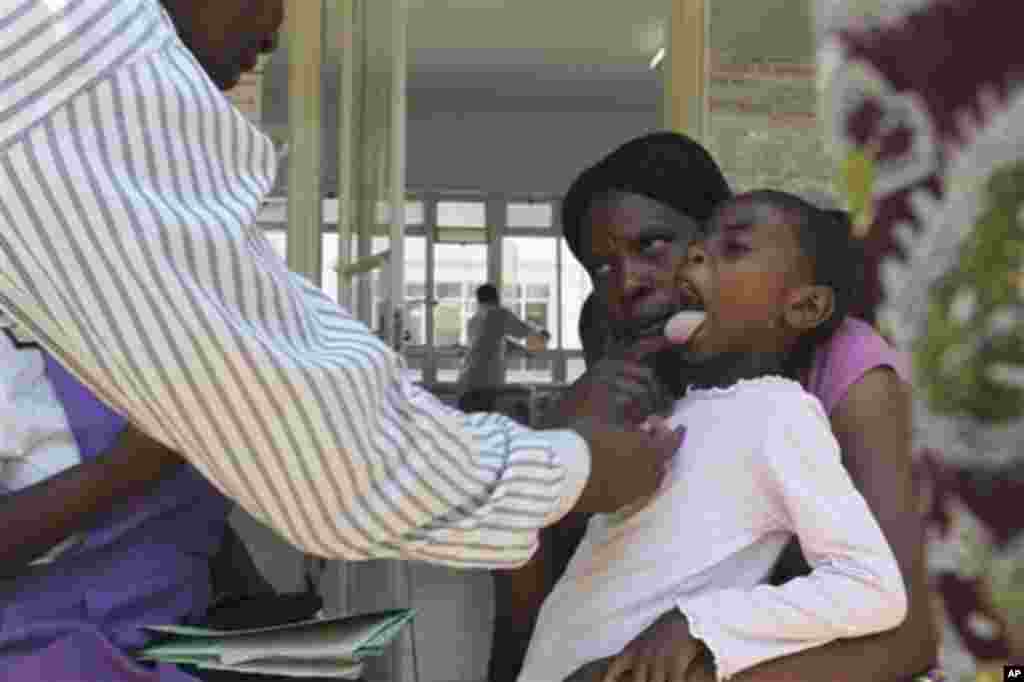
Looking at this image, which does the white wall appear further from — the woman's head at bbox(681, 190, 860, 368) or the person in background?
the woman's head at bbox(681, 190, 860, 368)

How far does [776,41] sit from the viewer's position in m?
3.32

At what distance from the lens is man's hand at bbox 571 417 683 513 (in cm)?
108

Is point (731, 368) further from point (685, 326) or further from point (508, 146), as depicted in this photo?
point (508, 146)

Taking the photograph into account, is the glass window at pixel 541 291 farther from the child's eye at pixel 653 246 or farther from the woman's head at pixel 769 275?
the woman's head at pixel 769 275

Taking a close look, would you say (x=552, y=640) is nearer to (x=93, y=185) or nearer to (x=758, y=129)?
(x=93, y=185)

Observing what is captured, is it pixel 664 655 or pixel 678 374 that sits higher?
pixel 678 374

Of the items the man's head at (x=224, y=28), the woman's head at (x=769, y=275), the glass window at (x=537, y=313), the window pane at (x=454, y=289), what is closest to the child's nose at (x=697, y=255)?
the woman's head at (x=769, y=275)

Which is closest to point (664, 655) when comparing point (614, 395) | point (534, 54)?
point (614, 395)

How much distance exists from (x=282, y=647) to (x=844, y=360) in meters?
0.74

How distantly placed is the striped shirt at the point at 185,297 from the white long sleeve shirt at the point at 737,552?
0.42 metres

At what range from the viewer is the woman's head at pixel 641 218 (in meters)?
1.60

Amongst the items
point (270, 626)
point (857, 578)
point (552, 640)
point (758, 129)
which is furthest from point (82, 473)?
point (758, 129)

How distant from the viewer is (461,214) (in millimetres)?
12133

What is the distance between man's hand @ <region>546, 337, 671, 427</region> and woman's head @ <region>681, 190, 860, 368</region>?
0.12 metres
